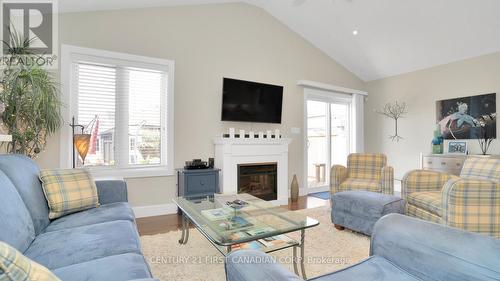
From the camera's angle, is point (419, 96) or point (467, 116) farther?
point (419, 96)

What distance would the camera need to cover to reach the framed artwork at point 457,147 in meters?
4.16

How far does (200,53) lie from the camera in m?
3.83

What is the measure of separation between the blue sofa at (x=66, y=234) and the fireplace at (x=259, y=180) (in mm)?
2128

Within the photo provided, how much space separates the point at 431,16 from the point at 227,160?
3581 mm

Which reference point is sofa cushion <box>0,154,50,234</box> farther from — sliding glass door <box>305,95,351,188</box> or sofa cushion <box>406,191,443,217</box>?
sliding glass door <box>305,95,351,188</box>

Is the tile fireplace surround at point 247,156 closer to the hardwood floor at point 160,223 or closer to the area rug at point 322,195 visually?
the hardwood floor at point 160,223

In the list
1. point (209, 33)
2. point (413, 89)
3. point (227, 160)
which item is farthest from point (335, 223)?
point (413, 89)

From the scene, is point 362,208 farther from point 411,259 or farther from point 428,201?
point 411,259

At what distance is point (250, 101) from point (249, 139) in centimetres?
67

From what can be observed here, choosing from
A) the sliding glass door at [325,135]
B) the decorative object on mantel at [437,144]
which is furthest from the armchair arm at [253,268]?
the decorative object on mantel at [437,144]

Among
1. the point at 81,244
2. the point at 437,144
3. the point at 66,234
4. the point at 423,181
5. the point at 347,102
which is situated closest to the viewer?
the point at 81,244

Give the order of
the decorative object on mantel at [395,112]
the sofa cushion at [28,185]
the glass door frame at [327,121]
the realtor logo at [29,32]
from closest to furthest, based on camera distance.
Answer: the sofa cushion at [28,185] → the realtor logo at [29,32] → the glass door frame at [327,121] → the decorative object on mantel at [395,112]

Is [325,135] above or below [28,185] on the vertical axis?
above

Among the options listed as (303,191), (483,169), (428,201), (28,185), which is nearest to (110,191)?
(28,185)
